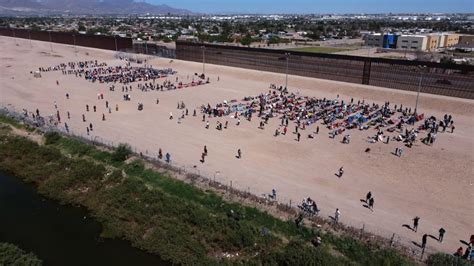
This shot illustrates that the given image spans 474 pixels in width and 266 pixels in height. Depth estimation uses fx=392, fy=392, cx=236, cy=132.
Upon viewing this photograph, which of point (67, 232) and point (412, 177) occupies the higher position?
point (412, 177)

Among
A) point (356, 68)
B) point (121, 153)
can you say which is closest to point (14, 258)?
point (121, 153)

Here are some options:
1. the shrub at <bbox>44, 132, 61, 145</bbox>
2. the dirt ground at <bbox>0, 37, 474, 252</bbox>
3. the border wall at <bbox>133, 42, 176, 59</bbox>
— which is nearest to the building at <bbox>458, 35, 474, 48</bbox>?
the dirt ground at <bbox>0, 37, 474, 252</bbox>

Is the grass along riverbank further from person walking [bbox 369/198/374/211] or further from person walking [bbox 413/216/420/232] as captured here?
person walking [bbox 369/198/374/211]

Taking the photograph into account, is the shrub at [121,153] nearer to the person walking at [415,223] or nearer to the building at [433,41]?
the person walking at [415,223]

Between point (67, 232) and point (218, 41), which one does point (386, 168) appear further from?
point (218, 41)

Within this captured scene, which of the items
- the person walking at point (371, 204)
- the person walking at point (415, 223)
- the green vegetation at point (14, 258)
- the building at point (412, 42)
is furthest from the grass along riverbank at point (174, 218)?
the building at point (412, 42)

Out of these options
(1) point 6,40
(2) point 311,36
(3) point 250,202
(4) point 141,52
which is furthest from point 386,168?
(1) point 6,40

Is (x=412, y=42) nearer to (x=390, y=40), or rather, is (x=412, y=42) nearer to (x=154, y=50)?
(x=390, y=40)
